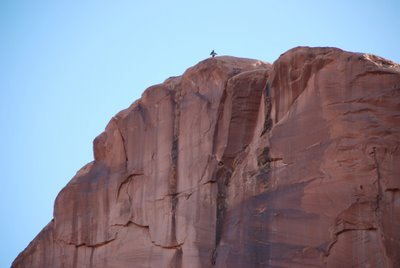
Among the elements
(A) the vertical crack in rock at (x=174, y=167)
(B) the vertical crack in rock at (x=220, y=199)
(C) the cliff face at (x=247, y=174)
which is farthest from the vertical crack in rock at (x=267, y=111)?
(A) the vertical crack in rock at (x=174, y=167)

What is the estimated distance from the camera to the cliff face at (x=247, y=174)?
77.2ft

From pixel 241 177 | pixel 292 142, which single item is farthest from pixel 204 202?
pixel 292 142

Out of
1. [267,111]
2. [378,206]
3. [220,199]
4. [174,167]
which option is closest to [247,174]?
[220,199]

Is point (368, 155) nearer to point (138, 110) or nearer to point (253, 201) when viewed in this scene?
point (253, 201)

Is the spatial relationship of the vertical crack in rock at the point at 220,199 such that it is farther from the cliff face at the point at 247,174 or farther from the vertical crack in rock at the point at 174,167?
the vertical crack in rock at the point at 174,167

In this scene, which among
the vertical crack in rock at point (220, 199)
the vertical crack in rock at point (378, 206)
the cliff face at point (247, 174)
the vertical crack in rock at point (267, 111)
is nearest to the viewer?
the vertical crack in rock at point (378, 206)

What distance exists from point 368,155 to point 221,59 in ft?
27.2

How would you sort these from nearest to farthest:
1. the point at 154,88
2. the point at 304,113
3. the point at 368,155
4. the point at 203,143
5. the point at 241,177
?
the point at 368,155 < the point at 304,113 < the point at 241,177 < the point at 203,143 < the point at 154,88

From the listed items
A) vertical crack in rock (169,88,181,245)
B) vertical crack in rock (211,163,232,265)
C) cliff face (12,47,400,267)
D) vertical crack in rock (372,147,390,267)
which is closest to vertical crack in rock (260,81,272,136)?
cliff face (12,47,400,267)

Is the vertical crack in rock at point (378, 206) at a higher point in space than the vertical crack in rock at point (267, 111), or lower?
lower

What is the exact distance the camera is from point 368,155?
2353 centimetres

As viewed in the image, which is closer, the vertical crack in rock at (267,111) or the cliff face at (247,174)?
the cliff face at (247,174)

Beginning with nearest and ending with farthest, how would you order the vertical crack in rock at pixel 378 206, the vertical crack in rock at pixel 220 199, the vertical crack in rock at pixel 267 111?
the vertical crack in rock at pixel 378 206 → the vertical crack in rock at pixel 267 111 → the vertical crack in rock at pixel 220 199

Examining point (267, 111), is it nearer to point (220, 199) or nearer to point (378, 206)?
point (220, 199)
